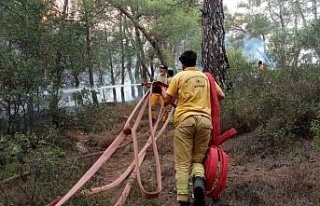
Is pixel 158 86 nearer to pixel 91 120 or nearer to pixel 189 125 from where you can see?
pixel 189 125

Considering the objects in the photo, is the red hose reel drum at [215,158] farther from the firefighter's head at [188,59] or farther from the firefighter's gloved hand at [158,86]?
the firefighter's gloved hand at [158,86]

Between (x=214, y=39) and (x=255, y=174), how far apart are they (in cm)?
524

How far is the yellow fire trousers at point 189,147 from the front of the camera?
508cm

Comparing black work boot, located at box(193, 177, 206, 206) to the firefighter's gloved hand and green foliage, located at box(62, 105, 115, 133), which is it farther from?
green foliage, located at box(62, 105, 115, 133)

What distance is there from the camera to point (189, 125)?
5109 millimetres

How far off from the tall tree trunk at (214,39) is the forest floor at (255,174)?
268 cm

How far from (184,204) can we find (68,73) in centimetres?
791

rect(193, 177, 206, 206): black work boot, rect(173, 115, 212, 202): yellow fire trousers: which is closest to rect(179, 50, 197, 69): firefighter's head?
rect(173, 115, 212, 202): yellow fire trousers

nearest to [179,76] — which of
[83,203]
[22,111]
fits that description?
[83,203]

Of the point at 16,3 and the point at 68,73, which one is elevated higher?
the point at 16,3

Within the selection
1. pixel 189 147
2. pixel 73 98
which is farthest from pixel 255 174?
pixel 73 98

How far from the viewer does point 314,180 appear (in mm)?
5594

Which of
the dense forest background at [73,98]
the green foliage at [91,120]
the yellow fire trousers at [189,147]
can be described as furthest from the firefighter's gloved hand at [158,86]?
the green foliage at [91,120]

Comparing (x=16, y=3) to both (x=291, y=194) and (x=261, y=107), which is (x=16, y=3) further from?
(x=291, y=194)
